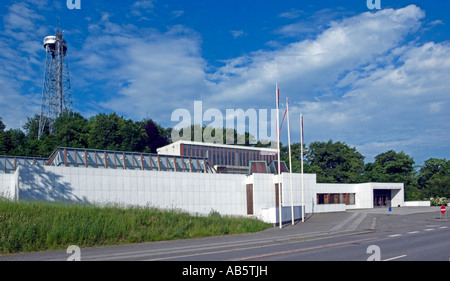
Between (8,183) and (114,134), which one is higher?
(114,134)

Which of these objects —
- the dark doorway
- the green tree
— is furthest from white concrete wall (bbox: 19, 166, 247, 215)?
the green tree

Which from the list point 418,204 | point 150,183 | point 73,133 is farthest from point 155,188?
point 418,204

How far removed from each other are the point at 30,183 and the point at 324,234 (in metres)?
19.8

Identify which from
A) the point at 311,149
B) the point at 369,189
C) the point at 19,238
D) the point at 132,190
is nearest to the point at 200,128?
the point at 311,149

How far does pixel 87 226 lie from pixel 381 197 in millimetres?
51509

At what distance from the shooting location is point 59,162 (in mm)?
30781

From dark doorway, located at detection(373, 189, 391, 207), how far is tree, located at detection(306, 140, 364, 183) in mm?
14636

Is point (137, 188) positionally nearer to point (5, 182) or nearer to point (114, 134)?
point (5, 182)

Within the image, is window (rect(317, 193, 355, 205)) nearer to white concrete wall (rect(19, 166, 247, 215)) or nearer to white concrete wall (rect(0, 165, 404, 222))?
white concrete wall (rect(0, 165, 404, 222))

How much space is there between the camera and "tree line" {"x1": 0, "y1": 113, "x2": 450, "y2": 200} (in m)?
67.8

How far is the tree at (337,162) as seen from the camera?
77.4 metres

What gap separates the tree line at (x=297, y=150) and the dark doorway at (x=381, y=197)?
9019 mm

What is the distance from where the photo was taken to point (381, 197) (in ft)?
197
